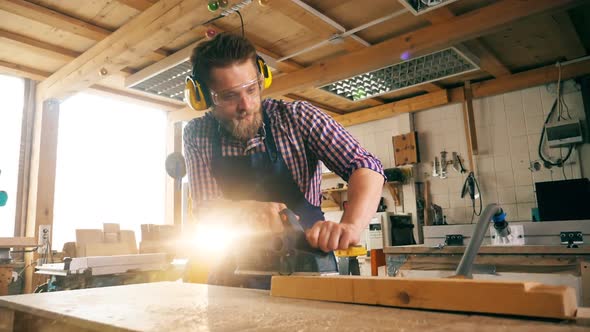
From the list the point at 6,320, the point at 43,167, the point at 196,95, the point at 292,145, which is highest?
the point at 43,167

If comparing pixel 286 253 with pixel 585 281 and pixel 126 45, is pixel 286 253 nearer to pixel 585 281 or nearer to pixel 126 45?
pixel 585 281

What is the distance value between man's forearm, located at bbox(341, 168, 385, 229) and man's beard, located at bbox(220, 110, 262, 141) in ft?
1.59

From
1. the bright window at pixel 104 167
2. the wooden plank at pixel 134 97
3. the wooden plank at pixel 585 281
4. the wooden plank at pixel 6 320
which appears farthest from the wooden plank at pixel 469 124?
the wooden plank at pixel 6 320

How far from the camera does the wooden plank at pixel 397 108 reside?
6.17 meters

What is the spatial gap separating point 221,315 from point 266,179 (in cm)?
103

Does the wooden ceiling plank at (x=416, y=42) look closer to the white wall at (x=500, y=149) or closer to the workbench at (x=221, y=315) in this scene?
the white wall at (x=500, y=149)

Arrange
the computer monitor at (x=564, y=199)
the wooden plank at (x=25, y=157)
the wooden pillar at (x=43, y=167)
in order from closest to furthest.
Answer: the computer monitor at (x=564, y=199)
the wooden pillar at (x=43, y=167)
the wooden plank at (x=25, y=157)

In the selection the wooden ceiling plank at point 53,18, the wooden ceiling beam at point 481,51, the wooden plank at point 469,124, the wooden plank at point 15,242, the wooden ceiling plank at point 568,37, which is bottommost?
the wooden plank at point 15,242

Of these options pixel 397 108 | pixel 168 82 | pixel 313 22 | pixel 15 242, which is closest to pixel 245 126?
pixel 313 22

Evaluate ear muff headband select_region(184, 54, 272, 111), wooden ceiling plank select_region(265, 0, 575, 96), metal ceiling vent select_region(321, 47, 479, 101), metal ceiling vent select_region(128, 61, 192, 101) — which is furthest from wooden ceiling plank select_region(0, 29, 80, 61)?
ear muff headband select_region(184, 54, 272, 111)

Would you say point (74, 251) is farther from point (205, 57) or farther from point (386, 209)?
point (386, 209)

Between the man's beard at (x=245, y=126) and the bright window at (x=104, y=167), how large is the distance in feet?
14.5

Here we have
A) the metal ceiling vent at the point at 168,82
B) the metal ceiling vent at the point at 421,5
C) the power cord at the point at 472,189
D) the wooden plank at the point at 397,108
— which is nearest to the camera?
the metal ceiling vent at the point at 421,5

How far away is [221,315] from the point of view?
845 millimetres
